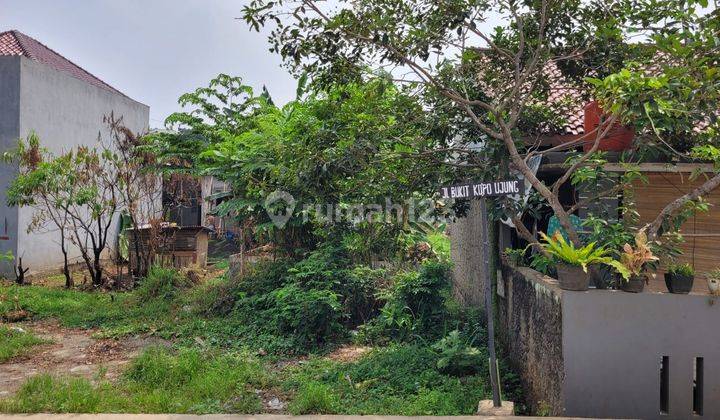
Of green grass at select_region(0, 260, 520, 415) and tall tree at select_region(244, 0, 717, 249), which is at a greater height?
tall tree at select_region(244, 0, 717, 249)

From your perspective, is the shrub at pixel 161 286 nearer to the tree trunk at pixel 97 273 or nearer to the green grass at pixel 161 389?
the tree trunk at pixel 97 273

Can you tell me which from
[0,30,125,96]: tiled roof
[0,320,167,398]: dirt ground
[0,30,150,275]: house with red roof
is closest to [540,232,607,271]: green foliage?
[0,320,167,398]: dirt ground

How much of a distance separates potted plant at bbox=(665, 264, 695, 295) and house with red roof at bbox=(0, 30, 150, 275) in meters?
12.0

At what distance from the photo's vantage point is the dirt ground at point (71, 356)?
5668 mm

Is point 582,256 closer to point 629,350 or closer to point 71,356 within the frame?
point 629,350

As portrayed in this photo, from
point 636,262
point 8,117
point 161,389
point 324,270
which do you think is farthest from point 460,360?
point 8,117

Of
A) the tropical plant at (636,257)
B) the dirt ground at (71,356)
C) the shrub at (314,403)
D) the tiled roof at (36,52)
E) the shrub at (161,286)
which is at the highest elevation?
the tiled roof at (36,52)

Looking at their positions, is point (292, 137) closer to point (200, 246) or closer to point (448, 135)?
point (448, 135)

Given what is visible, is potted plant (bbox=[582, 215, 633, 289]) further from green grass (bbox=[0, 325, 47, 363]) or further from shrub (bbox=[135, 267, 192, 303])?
shrub (bbox=[135, 267, 192, 303])

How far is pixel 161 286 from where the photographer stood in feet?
30.8

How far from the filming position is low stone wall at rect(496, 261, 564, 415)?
430 centimetres

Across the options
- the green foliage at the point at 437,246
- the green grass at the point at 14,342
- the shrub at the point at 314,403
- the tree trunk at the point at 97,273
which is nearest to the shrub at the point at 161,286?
the tree trunk at the point at 97,273

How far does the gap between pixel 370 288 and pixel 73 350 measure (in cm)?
406

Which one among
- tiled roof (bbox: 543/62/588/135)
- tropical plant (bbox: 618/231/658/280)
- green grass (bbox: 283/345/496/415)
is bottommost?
green grass (bbox: 283/345/496/415)
